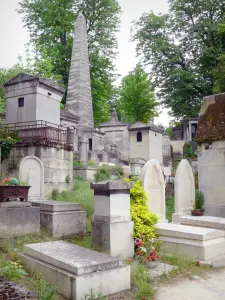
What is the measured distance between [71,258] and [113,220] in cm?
164

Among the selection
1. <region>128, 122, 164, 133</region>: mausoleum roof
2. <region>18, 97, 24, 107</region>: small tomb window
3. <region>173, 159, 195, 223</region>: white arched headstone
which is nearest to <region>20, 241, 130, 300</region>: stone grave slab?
<region>173, 159, 195, 223</region>: white arched headstone

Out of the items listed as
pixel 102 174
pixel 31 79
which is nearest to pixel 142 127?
pixel 102 174

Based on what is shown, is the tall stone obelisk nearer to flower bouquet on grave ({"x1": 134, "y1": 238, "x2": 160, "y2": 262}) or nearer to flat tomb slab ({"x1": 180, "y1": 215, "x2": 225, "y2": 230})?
flat tomb slab ({"x1": 180, "y1": 215, "x2": 225, "y2": 230})

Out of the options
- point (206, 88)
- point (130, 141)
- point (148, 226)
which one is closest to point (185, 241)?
point (148, 226)

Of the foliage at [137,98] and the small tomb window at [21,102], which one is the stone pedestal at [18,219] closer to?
the small tomb window at [21,102]

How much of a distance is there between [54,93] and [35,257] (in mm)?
12444

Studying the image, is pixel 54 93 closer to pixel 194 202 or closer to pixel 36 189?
pixel 36 189

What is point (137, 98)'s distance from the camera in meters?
37.0

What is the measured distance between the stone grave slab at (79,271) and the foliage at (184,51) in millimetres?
27161

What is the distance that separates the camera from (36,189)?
10.0 m

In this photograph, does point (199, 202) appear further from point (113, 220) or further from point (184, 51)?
point (184, 51)

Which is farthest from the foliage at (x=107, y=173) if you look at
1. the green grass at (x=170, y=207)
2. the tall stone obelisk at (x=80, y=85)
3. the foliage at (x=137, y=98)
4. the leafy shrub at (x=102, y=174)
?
the foliage at (x=137, y=98)

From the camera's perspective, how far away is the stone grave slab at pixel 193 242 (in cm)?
605

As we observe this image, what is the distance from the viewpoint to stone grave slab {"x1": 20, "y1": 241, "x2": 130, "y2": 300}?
3.94 m
